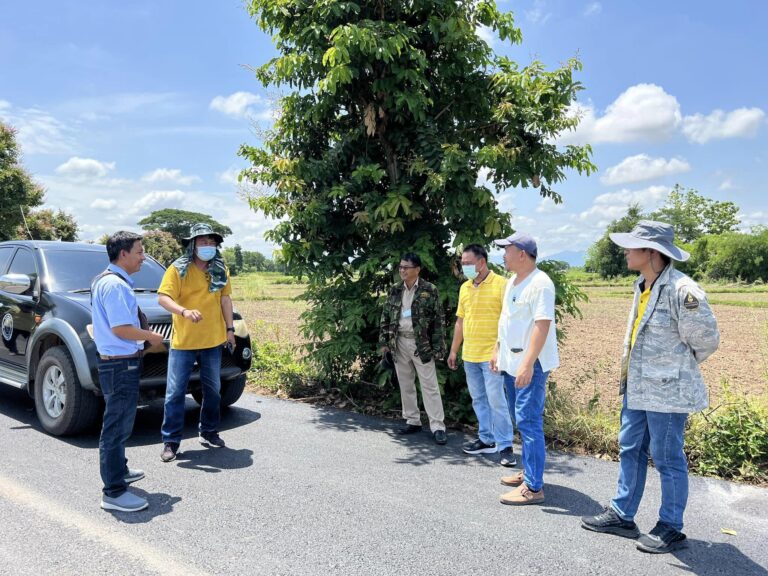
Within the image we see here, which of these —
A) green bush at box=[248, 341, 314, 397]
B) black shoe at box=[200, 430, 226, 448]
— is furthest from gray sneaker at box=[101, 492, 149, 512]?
green bush at box=[248, 341, 314, 397]

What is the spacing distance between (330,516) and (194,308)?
216cm

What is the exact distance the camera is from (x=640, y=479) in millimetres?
3299

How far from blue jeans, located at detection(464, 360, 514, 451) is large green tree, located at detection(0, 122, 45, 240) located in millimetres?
20896

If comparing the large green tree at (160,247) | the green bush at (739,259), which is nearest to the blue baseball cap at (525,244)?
the large green tree at (160,247)

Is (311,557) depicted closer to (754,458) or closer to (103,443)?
(103,443)

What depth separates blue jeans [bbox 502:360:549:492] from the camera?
3.70 meters

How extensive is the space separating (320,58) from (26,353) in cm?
418

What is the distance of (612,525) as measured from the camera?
10.8 feet

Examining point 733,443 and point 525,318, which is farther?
point 733,443

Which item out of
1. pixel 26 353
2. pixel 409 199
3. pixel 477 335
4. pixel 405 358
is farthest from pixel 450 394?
pixel 26 353

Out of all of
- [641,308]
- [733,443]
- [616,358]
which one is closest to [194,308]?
[641,308]

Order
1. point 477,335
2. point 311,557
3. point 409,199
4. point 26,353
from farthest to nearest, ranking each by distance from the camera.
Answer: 1. point 409,199
2. point 26,353
3. point 477,335
4. point 311,557

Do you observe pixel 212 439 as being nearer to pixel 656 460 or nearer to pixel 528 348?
pixel 528 348

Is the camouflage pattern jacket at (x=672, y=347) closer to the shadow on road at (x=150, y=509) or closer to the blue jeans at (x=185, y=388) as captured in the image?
the shadow on road at (x=150, y=509)
